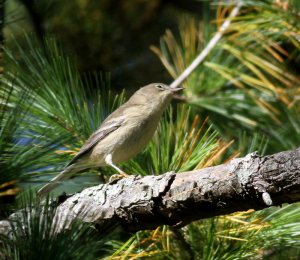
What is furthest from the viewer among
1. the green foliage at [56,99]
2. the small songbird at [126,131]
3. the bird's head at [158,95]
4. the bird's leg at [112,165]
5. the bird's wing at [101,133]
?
the bird's head at [158,95]

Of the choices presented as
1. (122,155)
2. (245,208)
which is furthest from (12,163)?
(122,155)

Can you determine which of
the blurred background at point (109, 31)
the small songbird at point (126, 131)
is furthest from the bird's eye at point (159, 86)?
the blurred background at point (109, 31)

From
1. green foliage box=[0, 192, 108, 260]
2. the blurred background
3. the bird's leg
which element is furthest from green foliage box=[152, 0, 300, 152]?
green foliage box=[0, 192, 108, 260]

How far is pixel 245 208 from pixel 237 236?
568 millimetres

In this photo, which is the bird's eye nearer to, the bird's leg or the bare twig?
the bare twig

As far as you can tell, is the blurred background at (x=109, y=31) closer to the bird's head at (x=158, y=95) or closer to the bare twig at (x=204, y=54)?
the bird's head at (x=158, y=95)

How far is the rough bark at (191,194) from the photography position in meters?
2.29

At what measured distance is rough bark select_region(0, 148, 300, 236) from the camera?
7.52ft

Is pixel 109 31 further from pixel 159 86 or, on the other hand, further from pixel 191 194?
pixel 191 194

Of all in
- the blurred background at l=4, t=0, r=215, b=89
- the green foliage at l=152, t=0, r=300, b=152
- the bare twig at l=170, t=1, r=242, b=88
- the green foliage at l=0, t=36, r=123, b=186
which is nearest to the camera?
the green foliage at l=0, t=36, r=123, b=186

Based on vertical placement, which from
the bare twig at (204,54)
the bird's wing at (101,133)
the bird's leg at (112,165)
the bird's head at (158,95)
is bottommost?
the bird's leg at (112,165)

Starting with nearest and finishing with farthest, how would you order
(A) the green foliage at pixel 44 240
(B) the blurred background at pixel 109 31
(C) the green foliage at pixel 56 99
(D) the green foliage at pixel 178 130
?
(A) the green foliage at pixel 44 240 → (D) the green foliage at pixel 178 130 → (C) the green foliage at pixel 56 99 → (B) the blurred background at pixel 109 31

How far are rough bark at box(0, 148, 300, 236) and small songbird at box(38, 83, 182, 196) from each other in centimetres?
90

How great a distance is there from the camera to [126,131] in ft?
15.0
